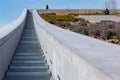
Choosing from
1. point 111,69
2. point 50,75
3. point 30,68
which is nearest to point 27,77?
point 50,75

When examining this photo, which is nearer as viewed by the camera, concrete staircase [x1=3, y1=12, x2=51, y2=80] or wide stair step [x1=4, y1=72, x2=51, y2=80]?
wide stair step [x1=4, y1=72, x2=51, y2=80]

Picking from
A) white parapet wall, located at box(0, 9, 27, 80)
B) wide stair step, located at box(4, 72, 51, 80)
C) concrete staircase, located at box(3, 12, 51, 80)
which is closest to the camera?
white parapet wall, located at box(0, 9, 27, 80)

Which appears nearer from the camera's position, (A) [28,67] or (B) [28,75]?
(B) [28,75]

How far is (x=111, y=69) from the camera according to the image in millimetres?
4320

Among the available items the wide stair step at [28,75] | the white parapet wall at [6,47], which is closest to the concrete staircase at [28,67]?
the wide stair step at [28,75]

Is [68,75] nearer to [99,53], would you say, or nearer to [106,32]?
[99,53]

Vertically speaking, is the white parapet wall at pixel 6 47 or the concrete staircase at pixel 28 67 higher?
the white parapet wall at pixel 6 47

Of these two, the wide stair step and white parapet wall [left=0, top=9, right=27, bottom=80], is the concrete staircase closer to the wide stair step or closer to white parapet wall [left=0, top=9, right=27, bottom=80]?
the wide stair step

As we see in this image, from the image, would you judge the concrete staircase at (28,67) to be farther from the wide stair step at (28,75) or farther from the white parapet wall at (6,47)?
the white parapet wall at (6,47)

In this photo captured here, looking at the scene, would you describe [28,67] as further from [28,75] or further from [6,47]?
[28,75]

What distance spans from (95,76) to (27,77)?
6548 mm

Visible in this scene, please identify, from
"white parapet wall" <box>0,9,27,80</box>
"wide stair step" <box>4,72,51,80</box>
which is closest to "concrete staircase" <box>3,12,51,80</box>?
"wide stair step" <box>4,72,51,80</box>

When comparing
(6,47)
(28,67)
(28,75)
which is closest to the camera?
(28,75)

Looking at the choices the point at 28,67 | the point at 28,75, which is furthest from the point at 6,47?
the point at 28,75
